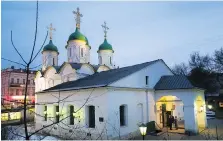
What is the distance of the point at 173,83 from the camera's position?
1897cm

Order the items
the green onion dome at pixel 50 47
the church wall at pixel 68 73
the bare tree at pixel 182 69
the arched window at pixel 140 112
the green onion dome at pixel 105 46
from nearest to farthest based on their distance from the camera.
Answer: the arched window at pixel 140 112 → the church wall at pixel 68 73 → the green onion dome at pixel 50 47 → the green onion dome at pixel 105 46 → the bare tree at pixel 182 69

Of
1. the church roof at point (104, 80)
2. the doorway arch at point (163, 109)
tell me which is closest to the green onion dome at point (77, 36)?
the church roof at point (104, 80)

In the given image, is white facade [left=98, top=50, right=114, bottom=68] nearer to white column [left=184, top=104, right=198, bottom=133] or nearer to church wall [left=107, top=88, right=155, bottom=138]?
church wall [left=107, top=88, right=155, bottom=138]

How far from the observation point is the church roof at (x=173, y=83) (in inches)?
712

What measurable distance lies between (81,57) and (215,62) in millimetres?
22544

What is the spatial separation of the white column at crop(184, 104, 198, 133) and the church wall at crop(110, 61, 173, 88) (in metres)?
3.73

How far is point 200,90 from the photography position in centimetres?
1855

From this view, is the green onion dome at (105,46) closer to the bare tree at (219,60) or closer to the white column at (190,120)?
the bare tree at (219,60)

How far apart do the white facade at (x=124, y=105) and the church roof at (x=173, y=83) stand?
13.1 inches

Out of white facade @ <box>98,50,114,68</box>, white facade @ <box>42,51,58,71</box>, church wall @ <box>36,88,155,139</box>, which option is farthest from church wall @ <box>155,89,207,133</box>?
white facade @ <box>42,51,58,71</box>

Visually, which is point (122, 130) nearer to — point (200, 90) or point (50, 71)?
point (200, 90)

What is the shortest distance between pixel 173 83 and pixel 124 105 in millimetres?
4638

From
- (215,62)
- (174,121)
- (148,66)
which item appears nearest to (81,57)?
(148,66)

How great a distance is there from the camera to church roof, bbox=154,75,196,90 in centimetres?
1808
